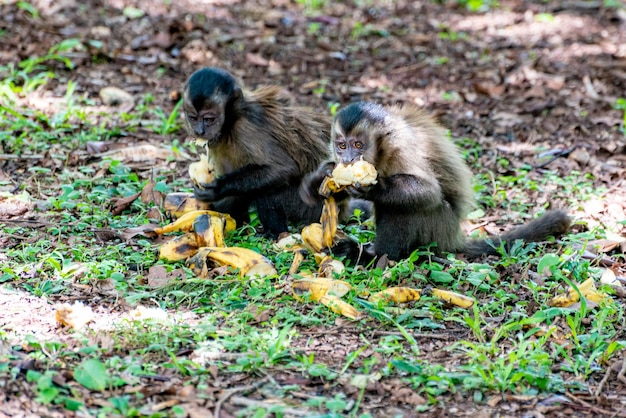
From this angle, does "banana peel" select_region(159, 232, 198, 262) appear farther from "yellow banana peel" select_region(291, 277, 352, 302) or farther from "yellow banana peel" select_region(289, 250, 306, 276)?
"yellow banana peel" select_region(291, 277, 352, 302)

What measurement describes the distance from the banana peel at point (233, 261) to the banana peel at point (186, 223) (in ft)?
1.66

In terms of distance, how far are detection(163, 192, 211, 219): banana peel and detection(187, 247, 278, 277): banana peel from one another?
0.89 metres

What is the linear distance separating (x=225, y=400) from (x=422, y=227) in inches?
92.3

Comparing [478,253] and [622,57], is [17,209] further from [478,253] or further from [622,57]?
[622,57]

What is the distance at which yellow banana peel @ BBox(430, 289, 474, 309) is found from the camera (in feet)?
17.2

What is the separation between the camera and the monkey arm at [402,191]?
571 cm

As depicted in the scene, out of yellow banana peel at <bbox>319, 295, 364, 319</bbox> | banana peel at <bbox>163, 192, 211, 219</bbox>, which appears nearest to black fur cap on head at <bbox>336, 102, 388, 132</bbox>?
yellow banana peel at <bbox>319, 295, 364, 319</bbox>

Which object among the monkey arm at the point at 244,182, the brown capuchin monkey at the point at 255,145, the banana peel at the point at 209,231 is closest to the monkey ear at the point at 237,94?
the brown capuchin monkey at the point at 255,145

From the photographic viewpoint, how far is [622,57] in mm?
10734

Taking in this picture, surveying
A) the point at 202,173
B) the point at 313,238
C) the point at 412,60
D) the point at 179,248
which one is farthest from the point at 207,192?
the point at 412,60

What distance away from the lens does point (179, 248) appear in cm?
586

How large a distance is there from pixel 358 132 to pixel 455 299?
127 centimetres

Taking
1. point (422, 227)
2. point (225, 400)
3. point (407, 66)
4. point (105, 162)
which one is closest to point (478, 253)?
point (422, 227)

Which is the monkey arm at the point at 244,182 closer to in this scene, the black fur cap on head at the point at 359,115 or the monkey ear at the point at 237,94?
the monkey ear at the point at 237,94
